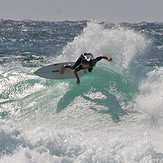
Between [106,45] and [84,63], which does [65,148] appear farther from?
[106,45]

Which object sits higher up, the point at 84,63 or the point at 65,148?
the point at 84,63

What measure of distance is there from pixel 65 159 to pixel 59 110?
334cm

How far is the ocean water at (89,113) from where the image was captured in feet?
19.2

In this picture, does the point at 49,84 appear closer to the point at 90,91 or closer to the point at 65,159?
the point at 90,91

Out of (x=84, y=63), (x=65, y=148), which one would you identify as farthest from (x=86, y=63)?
(x=65, y=148)

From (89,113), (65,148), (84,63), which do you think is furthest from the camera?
(84,63)

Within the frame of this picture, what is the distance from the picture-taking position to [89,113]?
855 centimetres

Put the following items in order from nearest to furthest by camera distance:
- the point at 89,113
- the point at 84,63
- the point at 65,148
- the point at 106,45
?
the point at 65,148
the point at 89,113
the point at 84,63
the point at 106,45

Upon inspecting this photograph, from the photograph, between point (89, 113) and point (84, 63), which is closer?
point (89, 113)

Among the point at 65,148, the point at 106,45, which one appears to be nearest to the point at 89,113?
the point at 65,148

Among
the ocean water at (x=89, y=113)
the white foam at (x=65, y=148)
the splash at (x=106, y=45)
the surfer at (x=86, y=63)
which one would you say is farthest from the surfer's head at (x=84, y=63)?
the splash at (x=106, y=45)

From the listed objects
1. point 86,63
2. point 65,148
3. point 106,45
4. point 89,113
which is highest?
point 86,63

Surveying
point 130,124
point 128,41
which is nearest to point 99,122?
point 130,124

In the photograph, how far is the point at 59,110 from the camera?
29.5 feet
